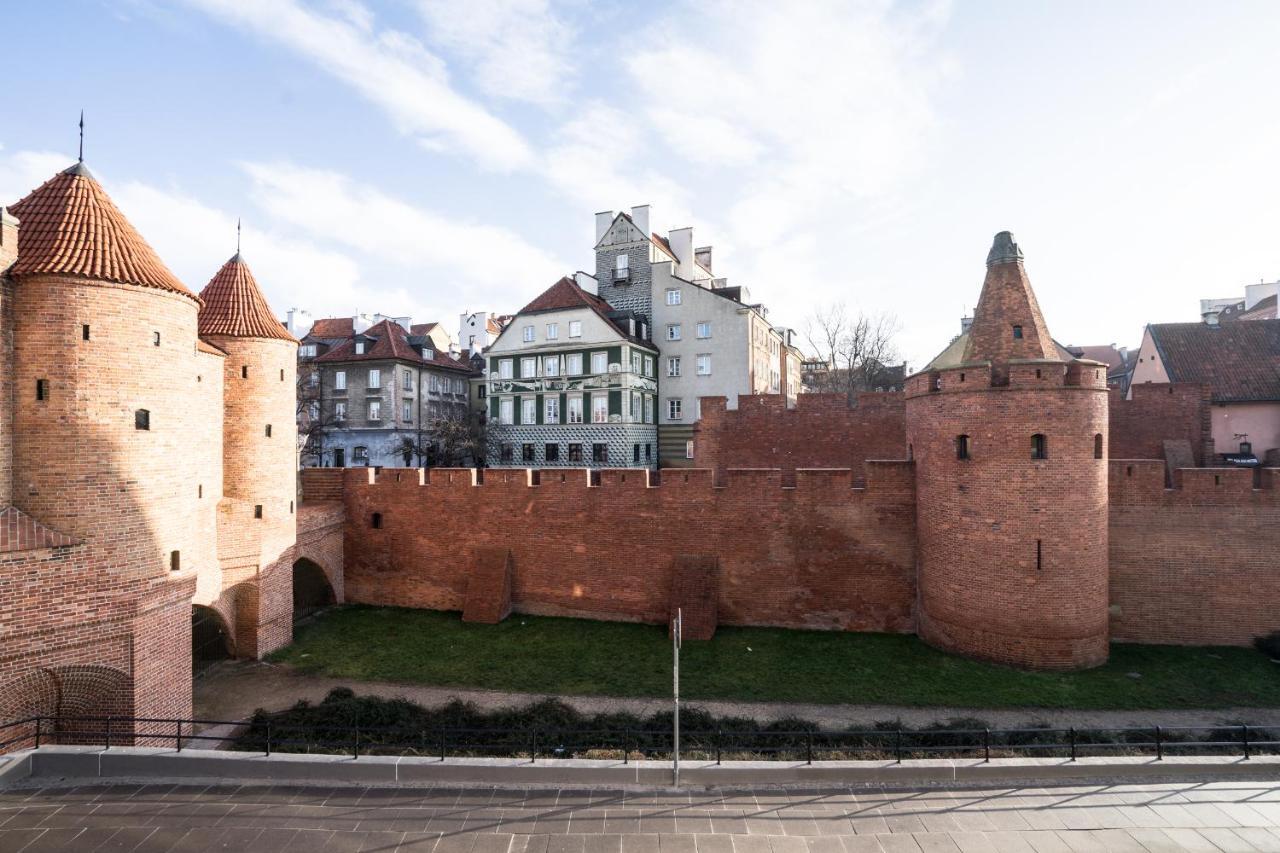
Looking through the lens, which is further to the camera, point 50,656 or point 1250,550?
point 1250,550

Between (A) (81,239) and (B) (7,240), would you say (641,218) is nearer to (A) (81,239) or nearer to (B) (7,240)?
(A) (81,239)

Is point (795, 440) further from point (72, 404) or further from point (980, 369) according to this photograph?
point (72, 404)

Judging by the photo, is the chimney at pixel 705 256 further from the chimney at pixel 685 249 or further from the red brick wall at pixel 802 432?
the red brick wall at pixel 802 432

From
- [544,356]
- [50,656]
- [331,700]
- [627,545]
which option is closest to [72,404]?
[50,656]

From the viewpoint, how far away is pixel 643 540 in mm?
16812

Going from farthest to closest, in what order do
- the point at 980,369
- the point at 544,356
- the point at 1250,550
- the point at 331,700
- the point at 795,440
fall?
the point at 544,356
the point at 795,440
the point at 1250,550
the point at 980,369
the point at 331,700

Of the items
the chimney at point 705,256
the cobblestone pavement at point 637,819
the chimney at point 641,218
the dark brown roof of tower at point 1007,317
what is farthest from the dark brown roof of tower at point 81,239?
the chimney at point 705,256

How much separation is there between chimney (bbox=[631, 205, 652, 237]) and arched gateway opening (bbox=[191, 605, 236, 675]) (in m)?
25.9

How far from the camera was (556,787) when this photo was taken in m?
7.66

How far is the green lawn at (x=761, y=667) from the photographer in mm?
12211

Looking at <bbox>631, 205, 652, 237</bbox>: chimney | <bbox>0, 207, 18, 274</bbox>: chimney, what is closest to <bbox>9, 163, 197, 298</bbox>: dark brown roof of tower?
<bbox>0, 207, 18, 274</bbox>: chimney

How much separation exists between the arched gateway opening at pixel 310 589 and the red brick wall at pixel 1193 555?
69.0 ft

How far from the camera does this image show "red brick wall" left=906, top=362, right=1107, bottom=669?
509 inches

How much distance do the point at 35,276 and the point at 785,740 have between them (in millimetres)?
13914
